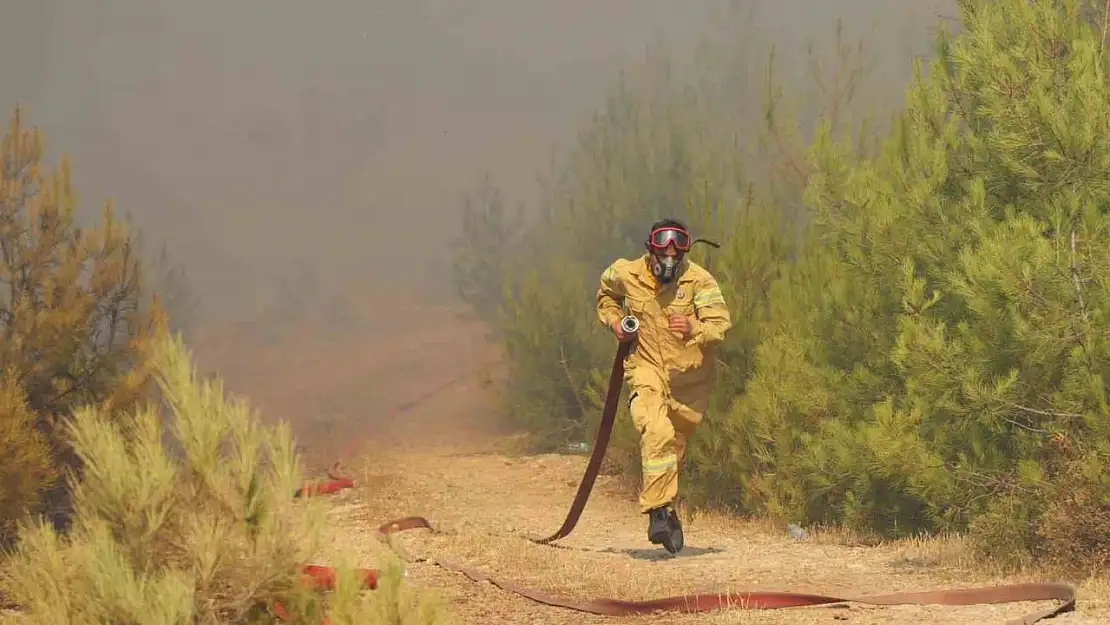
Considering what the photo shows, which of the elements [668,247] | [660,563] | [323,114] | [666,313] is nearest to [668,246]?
[668,247]

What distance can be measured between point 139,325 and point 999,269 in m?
6.25

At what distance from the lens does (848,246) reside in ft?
27.5

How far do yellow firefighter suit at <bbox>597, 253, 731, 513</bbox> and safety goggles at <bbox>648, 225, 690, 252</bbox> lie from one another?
194mm

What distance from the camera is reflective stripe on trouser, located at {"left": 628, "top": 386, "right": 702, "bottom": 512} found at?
763 centimetres

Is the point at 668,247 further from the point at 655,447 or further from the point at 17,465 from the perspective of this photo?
the point at 17,465

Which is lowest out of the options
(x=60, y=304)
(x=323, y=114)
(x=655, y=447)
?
(x=655, y=447)

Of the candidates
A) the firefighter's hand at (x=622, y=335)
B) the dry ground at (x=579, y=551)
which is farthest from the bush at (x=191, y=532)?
the firefighter's hand at (x=622, y=335)

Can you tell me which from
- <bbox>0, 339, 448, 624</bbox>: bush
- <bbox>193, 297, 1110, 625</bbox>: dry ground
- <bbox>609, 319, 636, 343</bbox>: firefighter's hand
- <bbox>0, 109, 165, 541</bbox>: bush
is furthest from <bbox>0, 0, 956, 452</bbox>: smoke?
<bbox>0, 339, 448, 624</bbox>: bush

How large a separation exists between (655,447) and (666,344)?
0.70m

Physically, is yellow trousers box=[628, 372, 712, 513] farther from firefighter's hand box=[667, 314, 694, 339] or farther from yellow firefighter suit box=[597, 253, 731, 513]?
firefighter's hand box=[667, 314, 694, 339]

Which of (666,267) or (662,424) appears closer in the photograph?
(662,424)

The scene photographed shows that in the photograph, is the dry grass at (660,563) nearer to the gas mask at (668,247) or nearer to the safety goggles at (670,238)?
the gas mask at (668,247)

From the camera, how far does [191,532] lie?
13.3 feet

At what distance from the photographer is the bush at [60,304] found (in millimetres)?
9289
